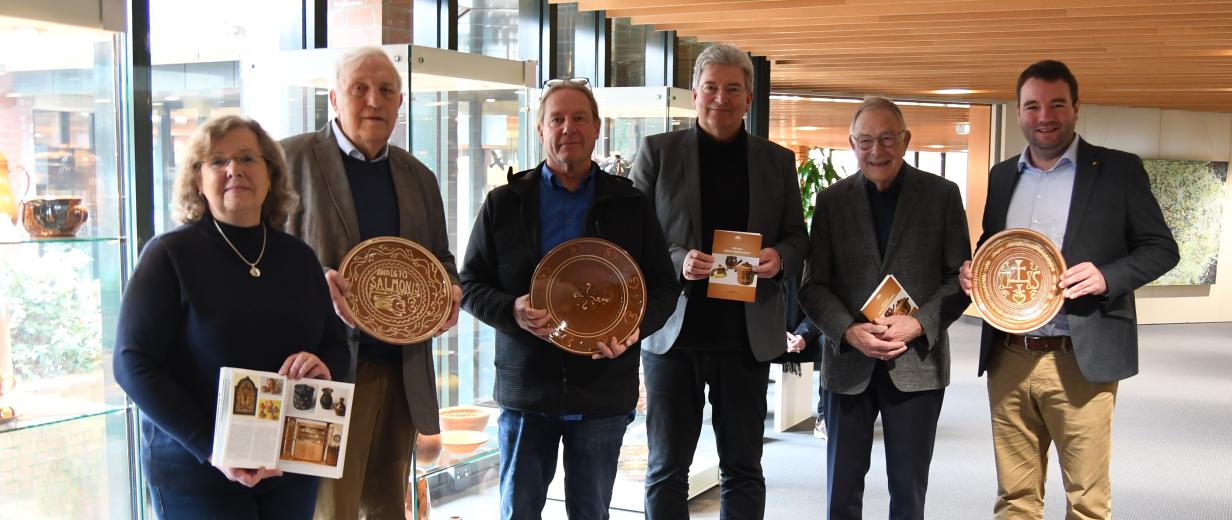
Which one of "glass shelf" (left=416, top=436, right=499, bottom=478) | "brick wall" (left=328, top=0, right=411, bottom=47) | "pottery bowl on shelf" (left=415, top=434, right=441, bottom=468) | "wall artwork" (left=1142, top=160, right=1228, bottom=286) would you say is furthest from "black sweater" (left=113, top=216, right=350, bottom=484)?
"wall artwork" (left=1142, top=160, right=1228, bottom=286)

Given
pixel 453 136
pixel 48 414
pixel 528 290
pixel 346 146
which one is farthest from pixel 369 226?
pixel 453 136

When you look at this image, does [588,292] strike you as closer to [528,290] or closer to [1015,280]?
[528,290]

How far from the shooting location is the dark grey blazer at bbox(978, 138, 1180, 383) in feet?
9.96

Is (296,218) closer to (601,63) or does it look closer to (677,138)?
(677,138)

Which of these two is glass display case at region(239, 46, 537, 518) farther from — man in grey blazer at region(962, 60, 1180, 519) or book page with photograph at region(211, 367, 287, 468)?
man in grey blazer at region(962, 60, 1180, 519)

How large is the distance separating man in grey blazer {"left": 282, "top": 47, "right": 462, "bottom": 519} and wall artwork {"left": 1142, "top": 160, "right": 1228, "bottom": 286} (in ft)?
44.6

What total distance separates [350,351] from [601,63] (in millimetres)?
3681

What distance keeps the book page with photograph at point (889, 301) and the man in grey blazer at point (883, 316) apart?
0.02 meters

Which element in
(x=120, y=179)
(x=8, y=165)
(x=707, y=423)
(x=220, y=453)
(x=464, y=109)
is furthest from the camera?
(x=707, y=423)

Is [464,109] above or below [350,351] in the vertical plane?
above

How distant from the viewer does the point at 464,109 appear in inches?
138

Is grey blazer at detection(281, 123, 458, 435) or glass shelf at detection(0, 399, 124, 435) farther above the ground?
grey blazer at detection(281, 123, 458, 435)

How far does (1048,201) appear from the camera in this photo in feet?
10.4

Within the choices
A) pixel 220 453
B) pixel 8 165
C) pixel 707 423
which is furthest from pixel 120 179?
pixel 707 423
